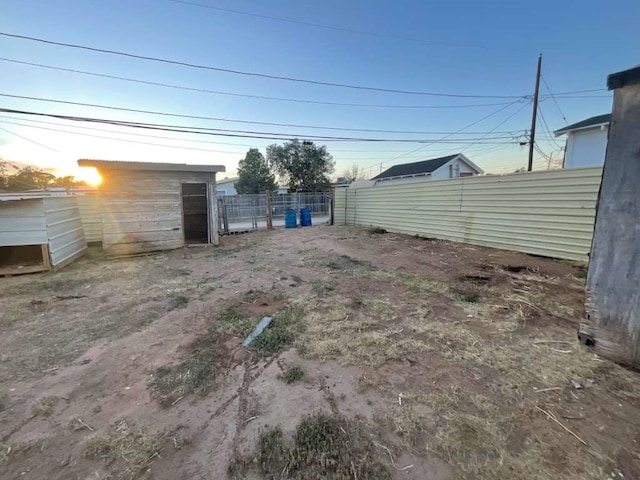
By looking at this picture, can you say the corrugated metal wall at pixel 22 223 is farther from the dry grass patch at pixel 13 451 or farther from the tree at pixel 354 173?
the tree at pixel 354 173

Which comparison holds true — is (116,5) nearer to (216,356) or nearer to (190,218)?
(190,218)

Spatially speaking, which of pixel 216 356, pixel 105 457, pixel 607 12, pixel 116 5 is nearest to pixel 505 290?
pixel 216 356

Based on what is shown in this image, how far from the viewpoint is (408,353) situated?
7.84 ft

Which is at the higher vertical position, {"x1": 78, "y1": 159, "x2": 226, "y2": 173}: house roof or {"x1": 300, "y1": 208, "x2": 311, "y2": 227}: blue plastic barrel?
{"x1": 78, "y1": 159, "x2": 226, "y2": 173}: house roof

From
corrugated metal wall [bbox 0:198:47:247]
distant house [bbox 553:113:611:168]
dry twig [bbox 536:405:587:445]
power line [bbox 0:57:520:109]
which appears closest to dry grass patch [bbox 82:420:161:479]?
dry twig [bbox 536:405:587:445]

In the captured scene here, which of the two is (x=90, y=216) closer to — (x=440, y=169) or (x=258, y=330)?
(x=258, y=330)

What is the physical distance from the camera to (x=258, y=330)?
2879 mm

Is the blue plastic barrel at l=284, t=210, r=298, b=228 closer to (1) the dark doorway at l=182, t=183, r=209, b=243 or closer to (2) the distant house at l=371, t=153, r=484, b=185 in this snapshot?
(1) the dark doorway at l=182, t=183, r=209, b=243

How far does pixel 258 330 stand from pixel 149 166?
6.10 m

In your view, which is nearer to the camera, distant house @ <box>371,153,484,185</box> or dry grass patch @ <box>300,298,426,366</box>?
dry grass patch @ <box>300,298,426,366</box>

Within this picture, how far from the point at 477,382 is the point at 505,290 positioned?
2.53 metres

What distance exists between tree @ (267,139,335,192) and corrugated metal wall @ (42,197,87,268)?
1696 centimetres

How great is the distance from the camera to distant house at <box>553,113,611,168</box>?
32.6ft

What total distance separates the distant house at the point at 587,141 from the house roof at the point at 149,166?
535 inches
